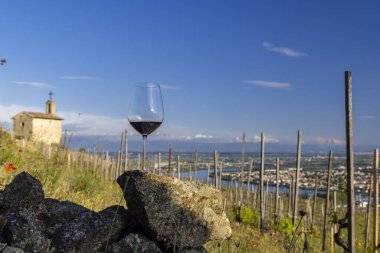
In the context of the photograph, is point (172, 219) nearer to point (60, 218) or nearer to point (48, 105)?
point (60, 218)

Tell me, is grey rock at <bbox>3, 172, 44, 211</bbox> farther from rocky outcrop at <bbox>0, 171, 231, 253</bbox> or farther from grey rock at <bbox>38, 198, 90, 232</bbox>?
grey rock at <bbox>38, 198, 90, 232</bbox>

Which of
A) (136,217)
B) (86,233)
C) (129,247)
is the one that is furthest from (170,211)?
(86,233)

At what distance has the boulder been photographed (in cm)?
390

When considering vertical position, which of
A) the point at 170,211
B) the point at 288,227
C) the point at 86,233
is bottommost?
the point at 288,227

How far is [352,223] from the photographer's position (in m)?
4.72

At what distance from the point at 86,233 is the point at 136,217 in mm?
565

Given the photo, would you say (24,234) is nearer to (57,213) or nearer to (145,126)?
(57,213)

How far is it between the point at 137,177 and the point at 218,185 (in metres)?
13.2

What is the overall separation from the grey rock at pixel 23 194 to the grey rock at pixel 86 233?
0.29 m

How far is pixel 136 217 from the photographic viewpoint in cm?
404

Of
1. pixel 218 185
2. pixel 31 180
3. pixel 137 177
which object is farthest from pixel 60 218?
pixel 218 185

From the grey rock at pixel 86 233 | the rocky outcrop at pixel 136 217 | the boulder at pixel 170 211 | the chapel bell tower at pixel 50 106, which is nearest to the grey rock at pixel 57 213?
the rocky outcrop at pixel 136 217

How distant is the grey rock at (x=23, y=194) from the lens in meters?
3.58

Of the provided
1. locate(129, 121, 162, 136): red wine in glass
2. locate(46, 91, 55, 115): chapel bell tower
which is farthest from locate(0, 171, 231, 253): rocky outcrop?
locate(46, 91, 55, 115): chapel bell tower
